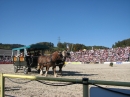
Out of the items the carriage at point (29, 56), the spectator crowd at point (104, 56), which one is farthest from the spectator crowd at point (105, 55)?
the carriage at point (29, 56)

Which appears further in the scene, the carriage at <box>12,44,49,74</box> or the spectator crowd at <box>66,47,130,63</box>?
the spectator crowd at <box>66,47,130,63</box>

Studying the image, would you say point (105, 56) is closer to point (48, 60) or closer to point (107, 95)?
point (48, 60)

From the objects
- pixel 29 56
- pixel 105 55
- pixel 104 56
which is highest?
pixel 105 55

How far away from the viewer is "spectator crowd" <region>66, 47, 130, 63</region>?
57781 mm

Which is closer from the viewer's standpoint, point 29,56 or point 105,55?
point 29,56

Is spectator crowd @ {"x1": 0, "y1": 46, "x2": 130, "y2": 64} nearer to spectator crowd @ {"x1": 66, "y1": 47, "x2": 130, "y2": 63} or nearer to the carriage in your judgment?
spectator crowd @ {"x1": 66, "y1": 47, "x2": 130, "y2": 63}

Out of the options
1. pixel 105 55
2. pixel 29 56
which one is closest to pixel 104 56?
pixel 105 55

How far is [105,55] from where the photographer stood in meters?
64.4

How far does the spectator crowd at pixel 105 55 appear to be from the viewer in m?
57.8

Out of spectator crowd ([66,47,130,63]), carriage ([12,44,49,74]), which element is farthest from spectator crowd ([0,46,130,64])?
carriage ([12,44,49,74])

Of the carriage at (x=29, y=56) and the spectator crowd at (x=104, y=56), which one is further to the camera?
the spectator crowd at (x=104, y=56)

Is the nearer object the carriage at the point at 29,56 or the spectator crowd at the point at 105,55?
the carriage at the point at 29,56

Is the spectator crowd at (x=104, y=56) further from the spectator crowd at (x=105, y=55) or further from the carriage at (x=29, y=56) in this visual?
the carriage at (x=29, y=56)

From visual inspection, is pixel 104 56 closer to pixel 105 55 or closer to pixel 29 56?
pixel 105 55
